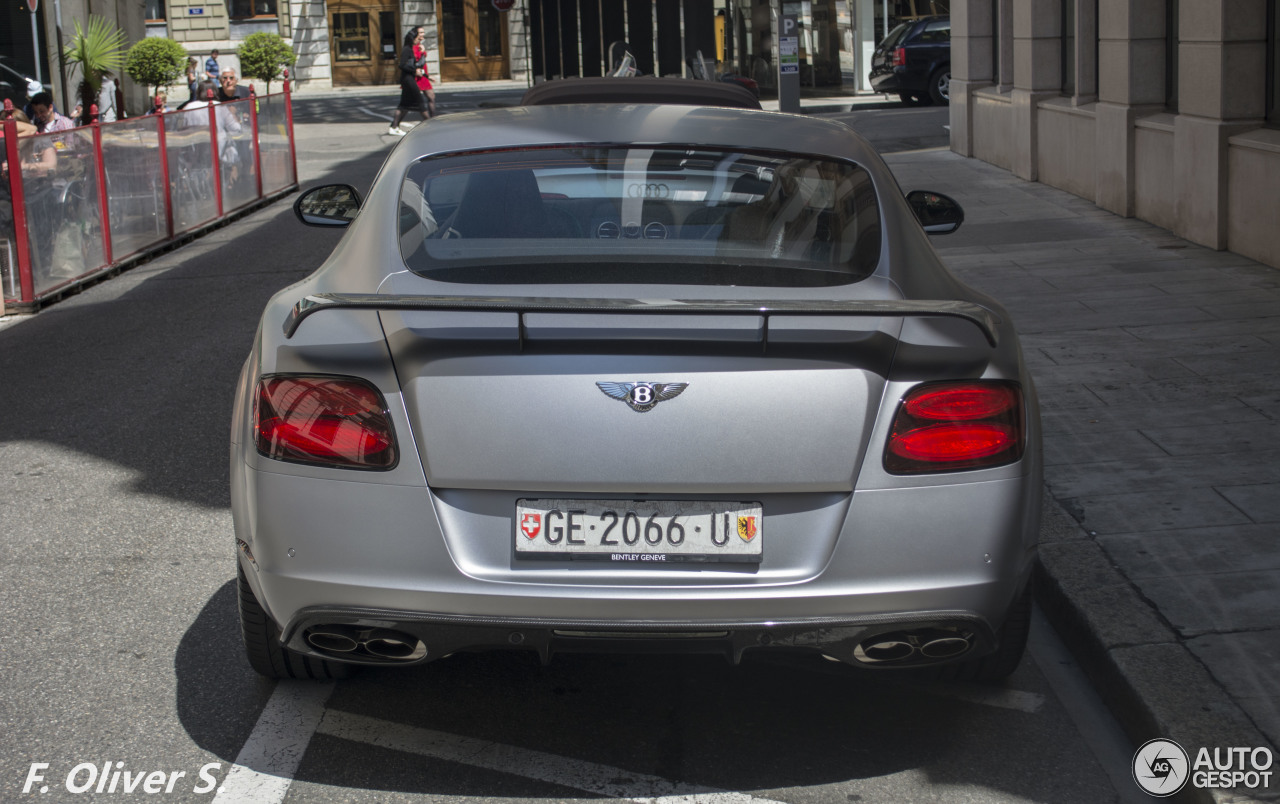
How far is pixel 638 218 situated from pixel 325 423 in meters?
1.12

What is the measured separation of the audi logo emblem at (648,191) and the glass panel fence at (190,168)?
11.7 metres

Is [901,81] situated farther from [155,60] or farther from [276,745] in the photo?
[276,745]

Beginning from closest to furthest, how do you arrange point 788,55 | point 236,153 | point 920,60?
point 236,153 → point 788,55 → point 920,60

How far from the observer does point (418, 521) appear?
312 centimetres

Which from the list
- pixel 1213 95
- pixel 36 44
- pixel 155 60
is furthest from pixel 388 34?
pixel 1213 95

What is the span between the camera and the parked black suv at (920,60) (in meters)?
29.6

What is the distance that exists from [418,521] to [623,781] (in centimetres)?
82

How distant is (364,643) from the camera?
10.9 feet

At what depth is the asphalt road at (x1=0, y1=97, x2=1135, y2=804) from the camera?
11.1 feet

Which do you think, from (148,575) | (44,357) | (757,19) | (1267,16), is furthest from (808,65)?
(148,575)

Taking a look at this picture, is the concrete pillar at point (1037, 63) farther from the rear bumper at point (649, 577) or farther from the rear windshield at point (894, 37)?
the rear windshield at point (894, 37)

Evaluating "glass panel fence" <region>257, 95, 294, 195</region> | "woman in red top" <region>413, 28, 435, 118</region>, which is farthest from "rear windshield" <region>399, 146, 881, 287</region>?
"woman in red top" <region>413, 28, 435, 118</region>

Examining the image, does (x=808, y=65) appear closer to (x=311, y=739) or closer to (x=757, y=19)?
(x=757, y=19)

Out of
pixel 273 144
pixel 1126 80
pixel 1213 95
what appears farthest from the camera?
pixel 273 144
